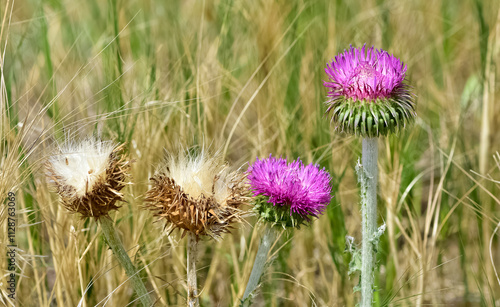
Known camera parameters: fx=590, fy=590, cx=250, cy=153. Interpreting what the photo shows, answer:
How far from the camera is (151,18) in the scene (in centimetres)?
338

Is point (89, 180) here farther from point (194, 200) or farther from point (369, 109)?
point (369, 109)

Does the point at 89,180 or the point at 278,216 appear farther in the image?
the point at 278,216

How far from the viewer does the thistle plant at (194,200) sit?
4.92 feet

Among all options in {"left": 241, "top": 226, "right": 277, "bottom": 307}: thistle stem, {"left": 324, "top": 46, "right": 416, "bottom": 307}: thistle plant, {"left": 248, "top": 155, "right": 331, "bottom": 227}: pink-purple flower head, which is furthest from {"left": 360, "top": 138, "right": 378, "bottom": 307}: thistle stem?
{"left": 241, "top": 226, "right": 277, "bottom": 307}: thistle stem

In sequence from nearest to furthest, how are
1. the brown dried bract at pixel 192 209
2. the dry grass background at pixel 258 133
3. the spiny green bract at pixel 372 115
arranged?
the brown dried bract at pixel 192 209, the spiny green bract at pixel 372 115, the dry grass background at pixel 258 133

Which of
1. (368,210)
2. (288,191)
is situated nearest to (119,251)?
(288,191)

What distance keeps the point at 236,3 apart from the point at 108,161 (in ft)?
5.69

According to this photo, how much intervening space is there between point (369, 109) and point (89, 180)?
2.55 feet

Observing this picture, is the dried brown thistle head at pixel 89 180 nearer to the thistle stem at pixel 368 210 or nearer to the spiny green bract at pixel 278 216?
the spiny green bract at pixel 278 216

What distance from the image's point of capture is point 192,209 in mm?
1491

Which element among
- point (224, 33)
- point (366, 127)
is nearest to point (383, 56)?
point (366, 127)

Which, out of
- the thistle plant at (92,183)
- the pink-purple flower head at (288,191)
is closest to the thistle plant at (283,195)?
the pink-purple flower head at (288,191)

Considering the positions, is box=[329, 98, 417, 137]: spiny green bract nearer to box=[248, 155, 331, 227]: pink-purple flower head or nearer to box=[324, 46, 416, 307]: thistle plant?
box=[324, 46, 416, 307]: thistle plant

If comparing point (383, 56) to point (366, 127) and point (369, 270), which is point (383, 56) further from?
point (369, 270)
